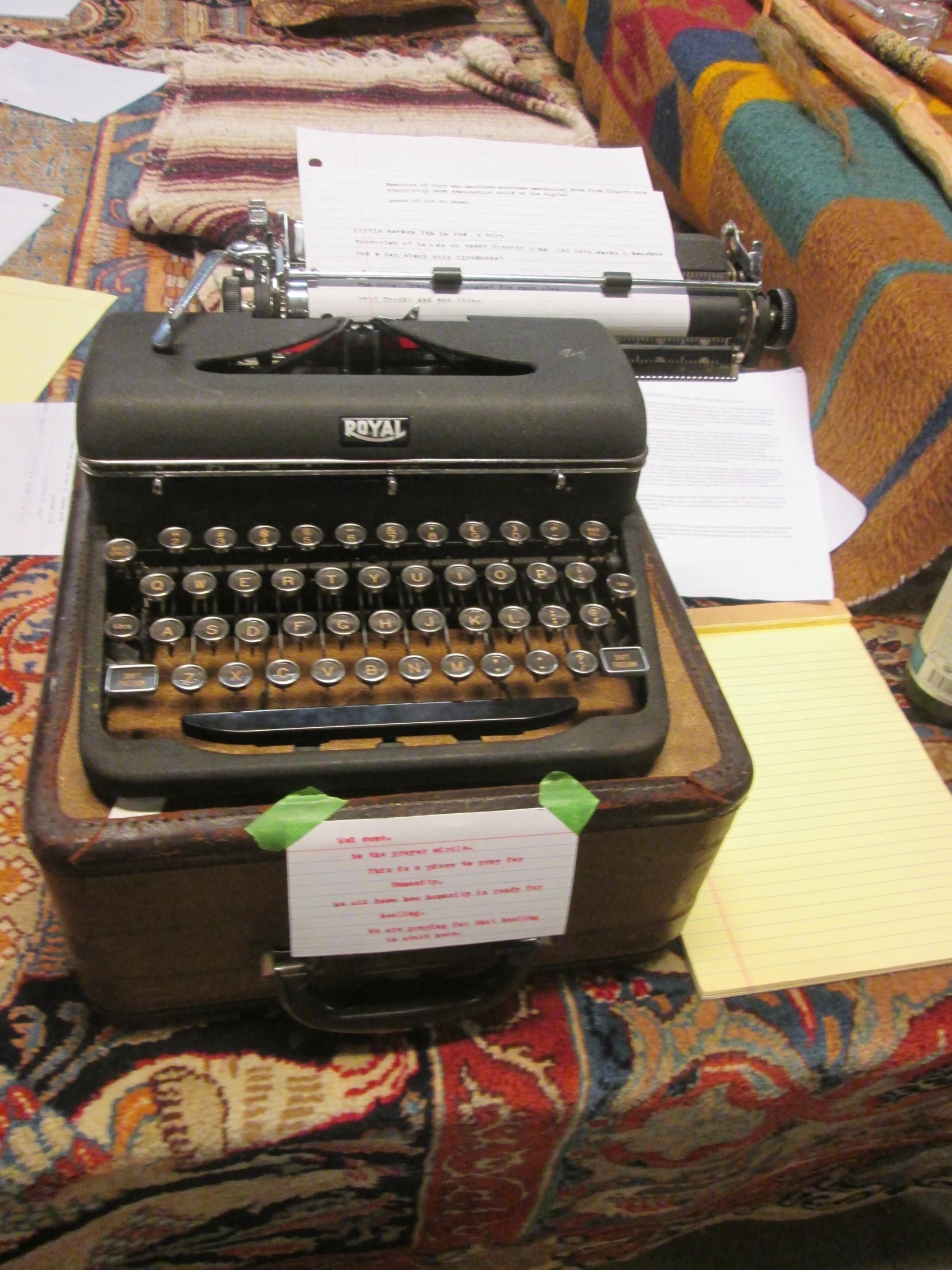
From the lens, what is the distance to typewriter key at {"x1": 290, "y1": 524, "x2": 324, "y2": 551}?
0.66m

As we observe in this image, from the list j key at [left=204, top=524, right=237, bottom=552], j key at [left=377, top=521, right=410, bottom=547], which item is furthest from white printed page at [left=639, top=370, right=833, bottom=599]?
j key at [left=204, top=524, right=237, bottom=552]

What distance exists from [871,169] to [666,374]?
0.38 metres

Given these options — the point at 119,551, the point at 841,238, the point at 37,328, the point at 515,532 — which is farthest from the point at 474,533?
the point at 37,328

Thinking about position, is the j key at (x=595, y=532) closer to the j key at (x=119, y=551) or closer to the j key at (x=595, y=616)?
the j key at (x=595, y=616)

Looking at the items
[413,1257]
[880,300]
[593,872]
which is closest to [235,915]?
[593,872]

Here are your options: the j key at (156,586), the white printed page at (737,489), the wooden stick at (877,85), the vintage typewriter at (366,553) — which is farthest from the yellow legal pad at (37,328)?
the wooden stick at (877,85)

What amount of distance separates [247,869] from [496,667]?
0.20 metres

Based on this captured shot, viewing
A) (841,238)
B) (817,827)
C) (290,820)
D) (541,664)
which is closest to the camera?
(290,820)

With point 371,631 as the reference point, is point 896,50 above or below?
above

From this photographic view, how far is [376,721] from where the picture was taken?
0.58m

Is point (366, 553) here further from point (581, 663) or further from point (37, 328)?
point (37, 328)

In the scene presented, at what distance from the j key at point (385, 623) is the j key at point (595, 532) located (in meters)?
0.15

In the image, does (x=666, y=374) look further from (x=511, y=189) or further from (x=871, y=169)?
(x=871, y=169)

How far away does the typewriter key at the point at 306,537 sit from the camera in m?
0.66
